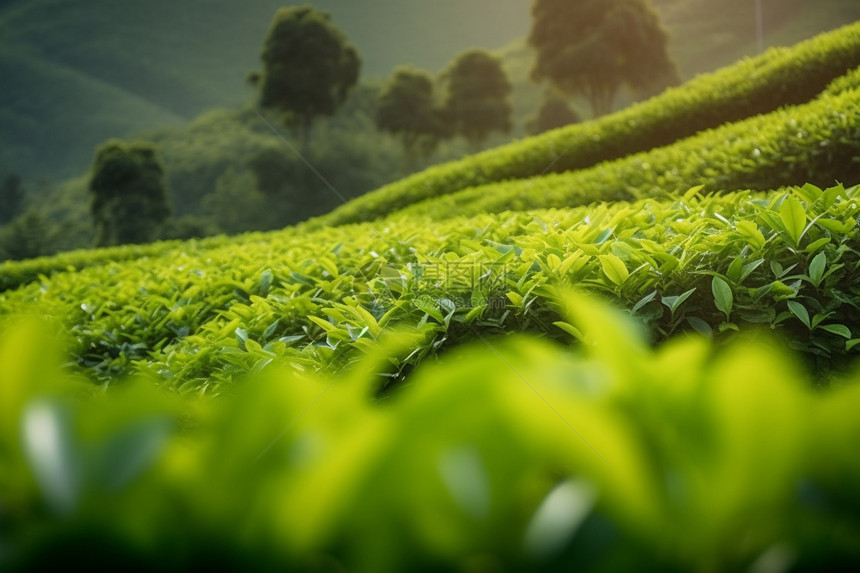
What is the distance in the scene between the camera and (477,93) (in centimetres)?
4212

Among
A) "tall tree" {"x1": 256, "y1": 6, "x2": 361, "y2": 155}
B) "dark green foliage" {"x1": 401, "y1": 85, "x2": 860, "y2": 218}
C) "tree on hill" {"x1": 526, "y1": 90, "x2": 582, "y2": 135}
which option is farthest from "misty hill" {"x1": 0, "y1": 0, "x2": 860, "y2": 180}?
"dark green foliage" {"x1": 401, "y1": 85, "x2": 860, "y2": 218}

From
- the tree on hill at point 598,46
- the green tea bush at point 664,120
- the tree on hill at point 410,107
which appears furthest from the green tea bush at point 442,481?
the tree on hill at point 410,107

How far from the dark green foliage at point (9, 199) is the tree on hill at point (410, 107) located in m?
30.8

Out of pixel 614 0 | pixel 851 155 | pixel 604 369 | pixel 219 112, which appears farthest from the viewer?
pixel 219 112

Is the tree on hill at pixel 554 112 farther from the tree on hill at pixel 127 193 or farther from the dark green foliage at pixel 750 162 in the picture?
the dark green foliage at pixel 750 162

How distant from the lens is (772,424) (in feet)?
1.53

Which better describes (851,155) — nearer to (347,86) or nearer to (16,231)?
(347,86)

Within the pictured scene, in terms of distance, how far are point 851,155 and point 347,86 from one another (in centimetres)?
3873

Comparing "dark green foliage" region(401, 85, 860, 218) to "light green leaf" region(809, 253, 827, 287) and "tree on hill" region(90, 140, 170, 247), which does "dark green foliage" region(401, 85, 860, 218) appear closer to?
"light green leaf" region(809, 253, 827, 287)

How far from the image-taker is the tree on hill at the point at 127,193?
32.3 m

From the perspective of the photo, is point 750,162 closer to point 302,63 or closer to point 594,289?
point 594,289

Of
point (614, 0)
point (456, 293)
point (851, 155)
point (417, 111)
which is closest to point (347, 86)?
point (417, 111)

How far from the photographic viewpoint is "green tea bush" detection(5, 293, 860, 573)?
1.41 feet

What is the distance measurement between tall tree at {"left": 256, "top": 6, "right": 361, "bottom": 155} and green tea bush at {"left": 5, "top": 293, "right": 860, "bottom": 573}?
39896 mm
